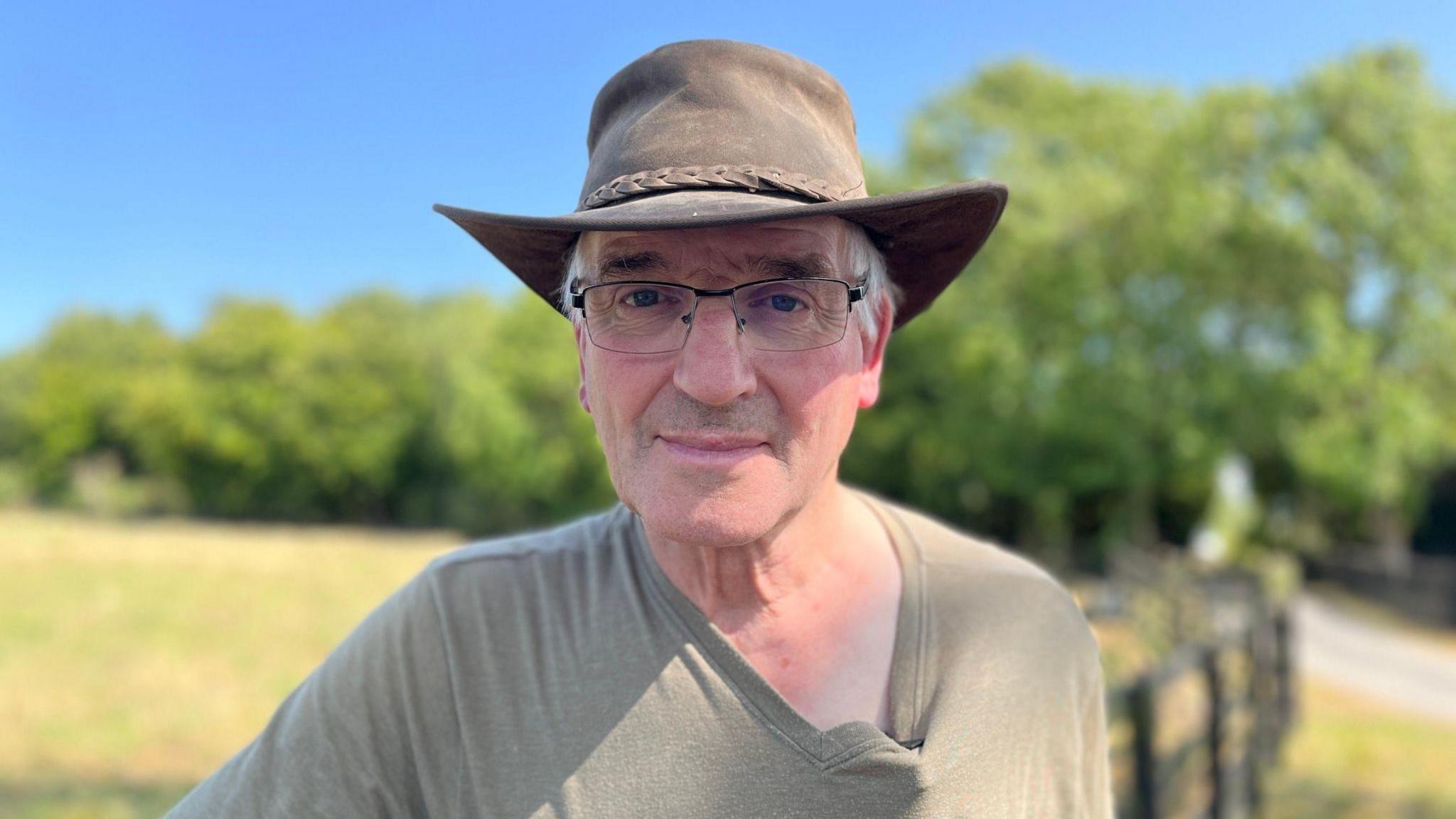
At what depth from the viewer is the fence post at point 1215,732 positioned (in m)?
5.25

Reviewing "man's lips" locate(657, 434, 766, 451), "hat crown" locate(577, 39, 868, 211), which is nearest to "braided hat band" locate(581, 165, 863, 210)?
"hat crown" locate(577, 39, 868, 211)

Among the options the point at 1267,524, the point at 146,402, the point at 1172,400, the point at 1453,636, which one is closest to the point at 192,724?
the point at 1453,636

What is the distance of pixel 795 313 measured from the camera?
1492 mm

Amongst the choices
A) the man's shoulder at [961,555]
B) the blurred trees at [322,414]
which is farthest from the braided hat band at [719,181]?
the blurred trees at [322,414]

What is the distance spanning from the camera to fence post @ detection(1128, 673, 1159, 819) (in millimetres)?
3830

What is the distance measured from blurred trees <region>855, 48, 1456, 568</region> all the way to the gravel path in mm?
3901

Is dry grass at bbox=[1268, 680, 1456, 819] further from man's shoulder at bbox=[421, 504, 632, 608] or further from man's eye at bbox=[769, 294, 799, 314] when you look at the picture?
man's eye at bbox=[769, 294, 799, 314]

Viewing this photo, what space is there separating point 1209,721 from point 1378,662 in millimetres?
10903

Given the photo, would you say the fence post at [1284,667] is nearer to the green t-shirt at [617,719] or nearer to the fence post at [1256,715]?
the fence post at [1256,715]

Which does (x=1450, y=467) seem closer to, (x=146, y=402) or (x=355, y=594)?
(x=355, y=594)

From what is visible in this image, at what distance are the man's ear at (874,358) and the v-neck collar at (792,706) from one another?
0.34 m

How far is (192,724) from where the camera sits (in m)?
7.42

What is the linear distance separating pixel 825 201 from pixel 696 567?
650 millimetres

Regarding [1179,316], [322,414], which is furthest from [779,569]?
[322,414]
